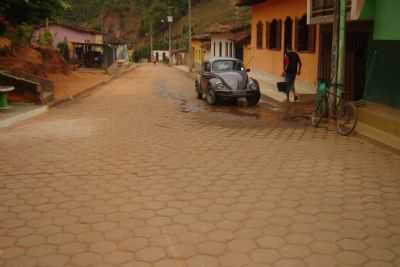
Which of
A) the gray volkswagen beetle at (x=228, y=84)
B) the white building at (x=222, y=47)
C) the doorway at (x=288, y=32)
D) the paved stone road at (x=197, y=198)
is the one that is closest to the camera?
the paved stone road at (x=197, y=198)

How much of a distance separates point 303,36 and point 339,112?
930 centimetres

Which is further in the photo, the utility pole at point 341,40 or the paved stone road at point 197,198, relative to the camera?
the utility pole at point 341,40

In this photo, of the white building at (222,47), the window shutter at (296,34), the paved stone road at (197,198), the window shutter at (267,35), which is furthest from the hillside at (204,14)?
the paved stone road at (197,198)

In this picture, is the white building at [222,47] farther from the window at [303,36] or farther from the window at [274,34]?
the window at [303,36]

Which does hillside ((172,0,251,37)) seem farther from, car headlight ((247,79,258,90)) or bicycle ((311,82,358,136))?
bicycle ((311,82,358,136))

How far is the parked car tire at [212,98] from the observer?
14.9 m

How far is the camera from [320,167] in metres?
7.21

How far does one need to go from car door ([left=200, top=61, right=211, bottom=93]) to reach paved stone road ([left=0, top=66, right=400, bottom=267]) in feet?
17.6

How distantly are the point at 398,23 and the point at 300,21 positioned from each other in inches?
353

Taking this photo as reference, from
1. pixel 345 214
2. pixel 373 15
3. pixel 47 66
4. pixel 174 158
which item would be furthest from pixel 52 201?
pixel 47 66

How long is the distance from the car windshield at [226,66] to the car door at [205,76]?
265mm

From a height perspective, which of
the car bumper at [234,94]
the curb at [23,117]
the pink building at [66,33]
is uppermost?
the pink building at [66,33]

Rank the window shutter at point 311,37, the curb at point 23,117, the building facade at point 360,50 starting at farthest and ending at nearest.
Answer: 1. the window shutter at point 311,37
2. the curb at point 23,117
3. the building facade at point 360,50

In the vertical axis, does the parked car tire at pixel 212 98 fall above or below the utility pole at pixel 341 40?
below
